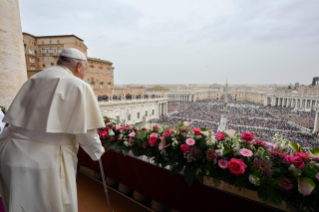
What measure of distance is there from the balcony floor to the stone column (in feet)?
8.52

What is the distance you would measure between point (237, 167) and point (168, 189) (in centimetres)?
89

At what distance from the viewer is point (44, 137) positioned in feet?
3.54

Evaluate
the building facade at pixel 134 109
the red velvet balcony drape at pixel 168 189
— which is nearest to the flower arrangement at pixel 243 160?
the red velvet balcony drape at pixel 168 189

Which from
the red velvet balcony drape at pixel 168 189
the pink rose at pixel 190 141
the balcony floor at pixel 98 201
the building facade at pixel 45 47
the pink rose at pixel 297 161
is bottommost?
the balcony floor at pixel 98 201

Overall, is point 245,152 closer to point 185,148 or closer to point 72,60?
point 185,148

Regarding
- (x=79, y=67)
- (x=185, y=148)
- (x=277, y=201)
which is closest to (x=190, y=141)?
(x=185, y=148)

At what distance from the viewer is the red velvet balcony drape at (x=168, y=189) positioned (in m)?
1.51

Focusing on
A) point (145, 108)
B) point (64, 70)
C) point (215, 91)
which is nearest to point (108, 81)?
point (145, 108)

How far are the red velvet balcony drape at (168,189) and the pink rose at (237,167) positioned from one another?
0.34m

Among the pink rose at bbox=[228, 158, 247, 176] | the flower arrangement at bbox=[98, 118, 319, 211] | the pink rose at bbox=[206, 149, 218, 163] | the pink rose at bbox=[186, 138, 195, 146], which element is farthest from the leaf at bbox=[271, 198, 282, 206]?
the pink rose at bbox=[186, 138, 195, 146]

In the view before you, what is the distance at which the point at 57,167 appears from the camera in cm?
108

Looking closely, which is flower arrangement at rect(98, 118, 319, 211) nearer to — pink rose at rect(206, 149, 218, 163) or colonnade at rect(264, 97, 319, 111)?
pink rose at rect(206, 149, 218, 163)

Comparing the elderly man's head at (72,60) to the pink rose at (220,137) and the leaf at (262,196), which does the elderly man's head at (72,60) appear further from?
the leaf at (262,196)

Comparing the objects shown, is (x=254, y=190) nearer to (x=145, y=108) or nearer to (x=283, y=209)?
(x=283, y=209)
